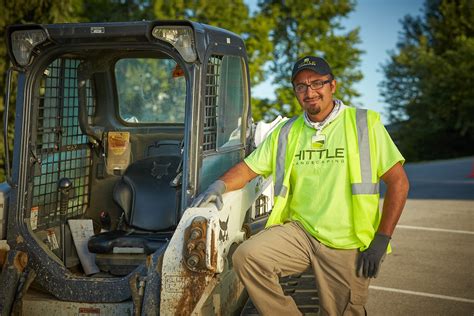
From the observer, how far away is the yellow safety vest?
420cm

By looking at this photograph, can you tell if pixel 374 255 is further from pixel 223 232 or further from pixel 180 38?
pixel 180 38

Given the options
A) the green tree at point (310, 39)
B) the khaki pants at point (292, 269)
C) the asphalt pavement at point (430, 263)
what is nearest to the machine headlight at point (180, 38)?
the khaki pants at point (292, 269)

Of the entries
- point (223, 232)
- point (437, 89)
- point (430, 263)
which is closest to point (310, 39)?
point (437, 89)

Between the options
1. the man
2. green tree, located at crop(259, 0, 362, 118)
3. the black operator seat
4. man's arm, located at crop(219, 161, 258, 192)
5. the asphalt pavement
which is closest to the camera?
the man

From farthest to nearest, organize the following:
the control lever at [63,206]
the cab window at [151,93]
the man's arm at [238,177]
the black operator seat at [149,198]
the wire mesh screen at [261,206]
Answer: the cab window at [151,93]
the wire mesh screen at [261,206]
the black operator seat at [149,198]
the control lever at [63,206]
the man's arm at [238,177]

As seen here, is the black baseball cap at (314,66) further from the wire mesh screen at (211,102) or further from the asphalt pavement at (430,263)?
the asphalt pavement at (430,263)

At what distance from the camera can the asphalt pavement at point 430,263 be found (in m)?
6.59

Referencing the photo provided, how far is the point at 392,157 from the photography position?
4.21 meters

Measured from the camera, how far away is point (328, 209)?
425cm

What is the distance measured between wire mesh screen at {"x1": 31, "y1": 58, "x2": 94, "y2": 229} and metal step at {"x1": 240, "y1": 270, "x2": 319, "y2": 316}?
1621mm

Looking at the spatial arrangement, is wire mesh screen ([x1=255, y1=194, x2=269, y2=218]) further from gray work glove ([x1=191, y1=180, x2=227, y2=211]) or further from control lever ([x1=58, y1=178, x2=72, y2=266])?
control lever ([x1=58, y1=178, x2=72, y2=266])

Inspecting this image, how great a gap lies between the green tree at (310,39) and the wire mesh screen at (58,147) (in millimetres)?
23978

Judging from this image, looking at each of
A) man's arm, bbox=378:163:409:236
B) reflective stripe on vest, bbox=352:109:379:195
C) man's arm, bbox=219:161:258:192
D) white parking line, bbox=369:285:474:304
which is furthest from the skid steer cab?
white parking line, bbox=369:285:474:304

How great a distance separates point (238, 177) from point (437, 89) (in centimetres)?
4348
